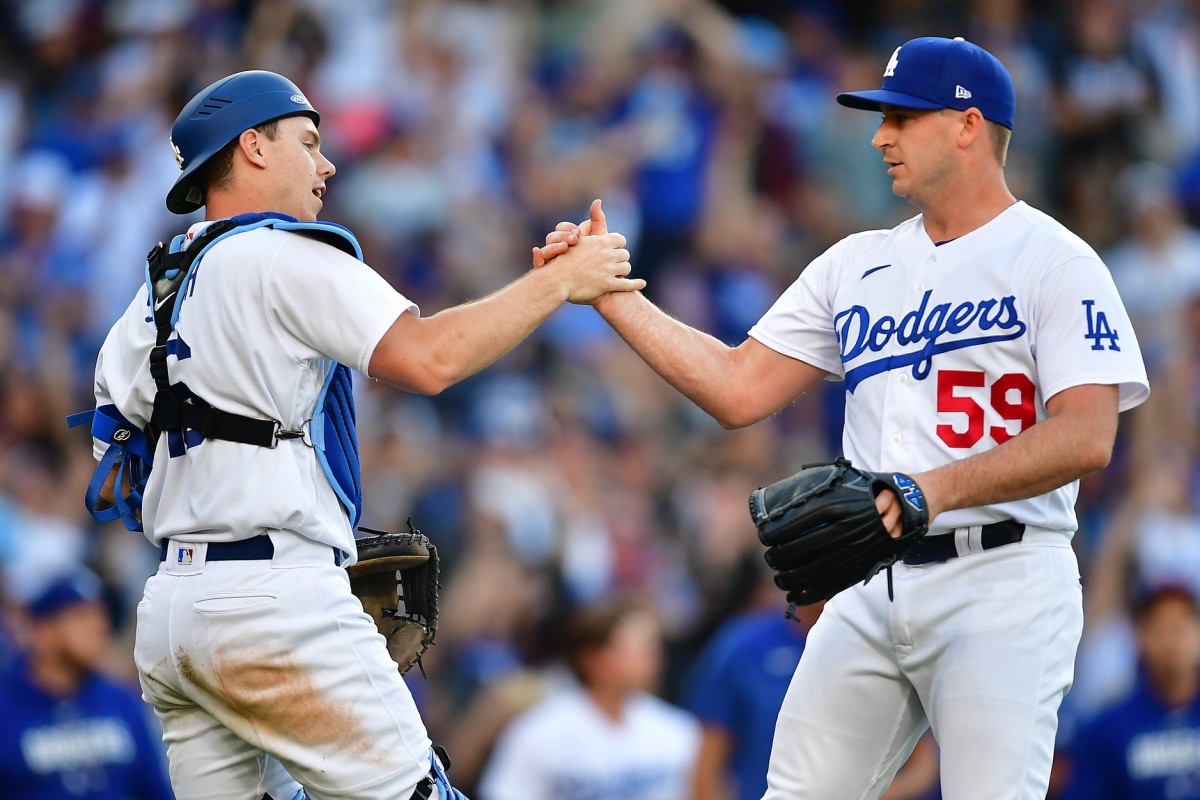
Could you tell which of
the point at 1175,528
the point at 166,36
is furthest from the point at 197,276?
the point at 166,36

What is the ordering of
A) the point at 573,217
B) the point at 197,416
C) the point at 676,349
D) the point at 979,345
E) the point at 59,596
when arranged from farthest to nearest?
the point at 573,217, the point at 59,596, the point at 676,349, the point at 979,345, the point at 197,416

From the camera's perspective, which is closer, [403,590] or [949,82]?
[949,82]

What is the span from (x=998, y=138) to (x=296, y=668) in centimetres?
244

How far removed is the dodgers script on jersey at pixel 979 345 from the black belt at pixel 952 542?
0.09ft

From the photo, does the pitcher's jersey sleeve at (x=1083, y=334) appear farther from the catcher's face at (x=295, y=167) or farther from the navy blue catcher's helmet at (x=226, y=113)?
the navy blue catcher's helmet at (x=226, y=113)

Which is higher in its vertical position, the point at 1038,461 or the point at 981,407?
the point at 981,407

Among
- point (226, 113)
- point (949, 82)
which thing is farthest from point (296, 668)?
point (949, 82)

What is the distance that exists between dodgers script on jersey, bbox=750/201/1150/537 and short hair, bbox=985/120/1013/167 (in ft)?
0.53

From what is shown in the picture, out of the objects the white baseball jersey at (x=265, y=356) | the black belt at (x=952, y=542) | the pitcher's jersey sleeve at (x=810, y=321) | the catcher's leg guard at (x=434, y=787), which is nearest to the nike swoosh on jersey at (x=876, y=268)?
the pitcher's jersey sleeve at (x=810, y=321)

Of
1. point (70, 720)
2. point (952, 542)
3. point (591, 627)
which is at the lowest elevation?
point (70, 720)

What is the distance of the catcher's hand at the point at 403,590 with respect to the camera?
16.1 ft

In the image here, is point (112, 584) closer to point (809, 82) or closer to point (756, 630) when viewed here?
point (756, 630)

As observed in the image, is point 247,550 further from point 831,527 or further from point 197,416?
point 831,527

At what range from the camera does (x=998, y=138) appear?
479cm
